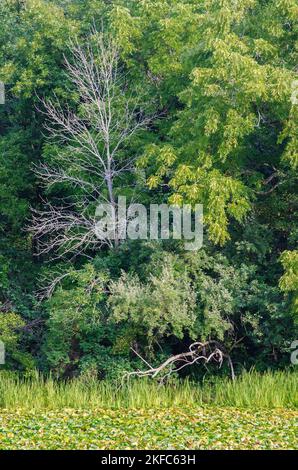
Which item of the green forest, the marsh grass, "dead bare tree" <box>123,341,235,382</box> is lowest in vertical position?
the marsh grass

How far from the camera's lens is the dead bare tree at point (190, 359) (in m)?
14.6

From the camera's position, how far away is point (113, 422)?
1187 cm

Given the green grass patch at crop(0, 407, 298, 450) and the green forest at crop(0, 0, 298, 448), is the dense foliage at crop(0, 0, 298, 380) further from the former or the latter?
the green grass patch at crop(0, 407, 298, 450)

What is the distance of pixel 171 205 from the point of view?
14750mm

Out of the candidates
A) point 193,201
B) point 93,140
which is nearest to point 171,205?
point 193,201

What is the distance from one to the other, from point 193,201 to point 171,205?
50 cm

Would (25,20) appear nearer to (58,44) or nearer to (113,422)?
(58,44)

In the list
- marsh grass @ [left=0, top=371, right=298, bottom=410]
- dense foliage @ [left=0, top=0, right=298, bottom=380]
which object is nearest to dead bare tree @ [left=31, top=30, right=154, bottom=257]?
dense foliage @ [left=0, top=0, right=298, bottom=380]

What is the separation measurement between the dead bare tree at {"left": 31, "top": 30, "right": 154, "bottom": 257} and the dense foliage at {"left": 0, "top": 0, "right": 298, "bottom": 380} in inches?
7.4

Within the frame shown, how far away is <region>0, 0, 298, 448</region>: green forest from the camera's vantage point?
1406 cm

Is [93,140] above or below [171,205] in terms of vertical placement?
above

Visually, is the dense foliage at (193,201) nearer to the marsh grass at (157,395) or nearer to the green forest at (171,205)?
the green forest at (171,205)

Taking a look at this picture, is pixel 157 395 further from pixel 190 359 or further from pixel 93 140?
pixel 93 140
